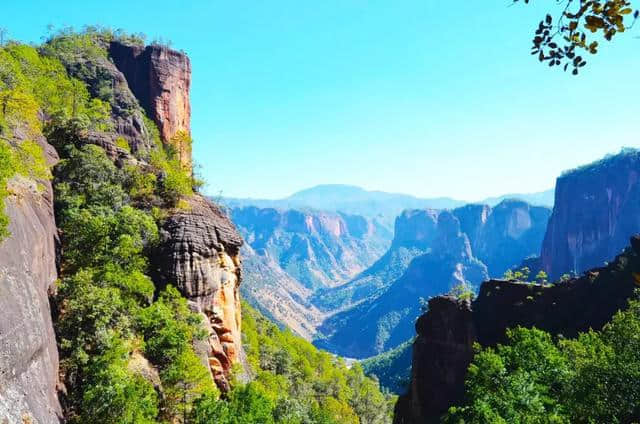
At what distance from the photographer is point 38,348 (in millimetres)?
21859

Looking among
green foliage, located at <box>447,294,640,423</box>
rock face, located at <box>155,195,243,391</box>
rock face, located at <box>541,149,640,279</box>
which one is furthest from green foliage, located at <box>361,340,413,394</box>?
green foliage, located at <box>447,294,640,423</box>

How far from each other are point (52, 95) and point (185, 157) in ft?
90.2

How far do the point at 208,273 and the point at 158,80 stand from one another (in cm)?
5312

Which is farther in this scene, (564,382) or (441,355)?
(441,355)

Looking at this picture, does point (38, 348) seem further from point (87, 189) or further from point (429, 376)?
point (429, 376)

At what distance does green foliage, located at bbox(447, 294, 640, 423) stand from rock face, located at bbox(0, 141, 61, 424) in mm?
21745

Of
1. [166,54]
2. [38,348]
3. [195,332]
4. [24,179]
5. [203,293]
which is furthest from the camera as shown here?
[166,54]

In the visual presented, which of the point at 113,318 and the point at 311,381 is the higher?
the point at 113,318

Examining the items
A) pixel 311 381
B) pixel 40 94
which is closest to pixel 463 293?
pixel 311 381

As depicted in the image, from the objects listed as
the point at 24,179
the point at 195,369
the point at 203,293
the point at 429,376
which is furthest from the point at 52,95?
the point at 429,376

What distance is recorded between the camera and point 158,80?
81500 millimetres

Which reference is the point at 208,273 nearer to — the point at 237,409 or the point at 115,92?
the point at 237,409

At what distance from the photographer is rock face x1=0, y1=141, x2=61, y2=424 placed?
720 inches

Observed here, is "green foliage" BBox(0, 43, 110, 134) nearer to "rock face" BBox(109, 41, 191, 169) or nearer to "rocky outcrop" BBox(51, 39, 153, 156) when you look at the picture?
"rocky outcrop" BBox(51, 39, 153, 156)
